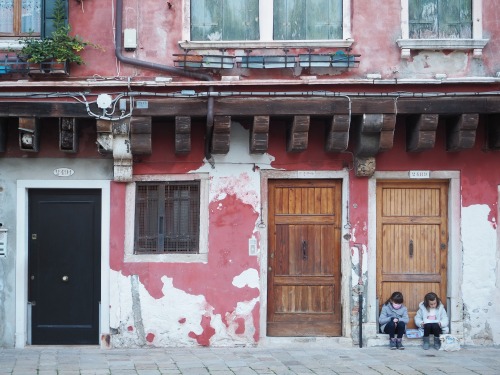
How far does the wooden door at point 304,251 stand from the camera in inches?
480

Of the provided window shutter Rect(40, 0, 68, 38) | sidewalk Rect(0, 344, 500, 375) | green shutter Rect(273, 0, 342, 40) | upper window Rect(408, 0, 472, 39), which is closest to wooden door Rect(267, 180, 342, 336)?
sidewalk Rect(0, 344, 500, 375)

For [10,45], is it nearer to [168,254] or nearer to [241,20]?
[241,20]

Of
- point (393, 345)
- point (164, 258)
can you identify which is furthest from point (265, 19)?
point (393, 345)

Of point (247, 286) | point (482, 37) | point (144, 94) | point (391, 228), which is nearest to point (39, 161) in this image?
point (144, 94)

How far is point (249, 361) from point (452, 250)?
→ 11.0 ft

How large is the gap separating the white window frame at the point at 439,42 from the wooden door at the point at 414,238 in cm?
190

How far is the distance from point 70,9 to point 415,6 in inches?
183

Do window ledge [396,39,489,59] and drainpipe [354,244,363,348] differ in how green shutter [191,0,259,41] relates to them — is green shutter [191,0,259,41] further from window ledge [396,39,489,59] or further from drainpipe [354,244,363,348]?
drainpipe [354,244,363,348]

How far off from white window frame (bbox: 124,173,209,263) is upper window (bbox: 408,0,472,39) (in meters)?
3.54

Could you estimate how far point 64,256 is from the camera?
39.6ft

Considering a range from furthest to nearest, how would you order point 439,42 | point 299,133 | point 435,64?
point 435,64
point 439,42
point 299,133

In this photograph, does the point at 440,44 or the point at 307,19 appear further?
the point at 307,19

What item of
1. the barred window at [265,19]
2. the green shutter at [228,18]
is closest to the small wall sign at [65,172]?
the barred window at [265,19]

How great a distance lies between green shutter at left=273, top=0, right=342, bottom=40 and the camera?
11.8m
